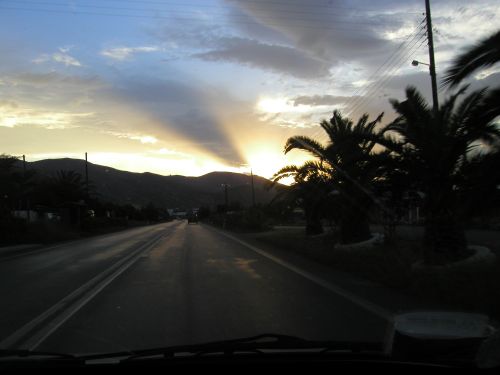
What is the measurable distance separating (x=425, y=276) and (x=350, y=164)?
8.40m

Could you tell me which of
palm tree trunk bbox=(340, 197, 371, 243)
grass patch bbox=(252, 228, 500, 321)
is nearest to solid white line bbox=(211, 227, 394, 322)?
grass patch bbox=(252, 228, 500, 321)

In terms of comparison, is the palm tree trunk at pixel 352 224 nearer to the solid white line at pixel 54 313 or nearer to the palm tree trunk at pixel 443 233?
the palm tree trunk at pixel 443 233

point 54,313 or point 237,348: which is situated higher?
point 237,348

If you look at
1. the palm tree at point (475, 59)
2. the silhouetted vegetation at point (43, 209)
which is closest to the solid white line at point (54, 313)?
the palm tree at point (475, 59)

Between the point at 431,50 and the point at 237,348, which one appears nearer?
the point at 237,348

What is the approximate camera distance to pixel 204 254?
74.2 ft

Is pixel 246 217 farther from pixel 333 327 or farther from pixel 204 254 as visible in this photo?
pixel 333 327

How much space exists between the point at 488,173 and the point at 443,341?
7108 mm

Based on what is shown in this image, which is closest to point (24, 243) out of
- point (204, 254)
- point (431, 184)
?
point (204, 254)

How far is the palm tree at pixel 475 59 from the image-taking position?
10.0m

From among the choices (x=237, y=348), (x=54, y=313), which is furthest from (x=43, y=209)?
(x=237, y=348)

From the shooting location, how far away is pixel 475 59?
10.3 metres

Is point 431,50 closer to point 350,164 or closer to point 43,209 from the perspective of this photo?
point 350,164

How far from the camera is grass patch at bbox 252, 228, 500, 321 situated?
9.55m
